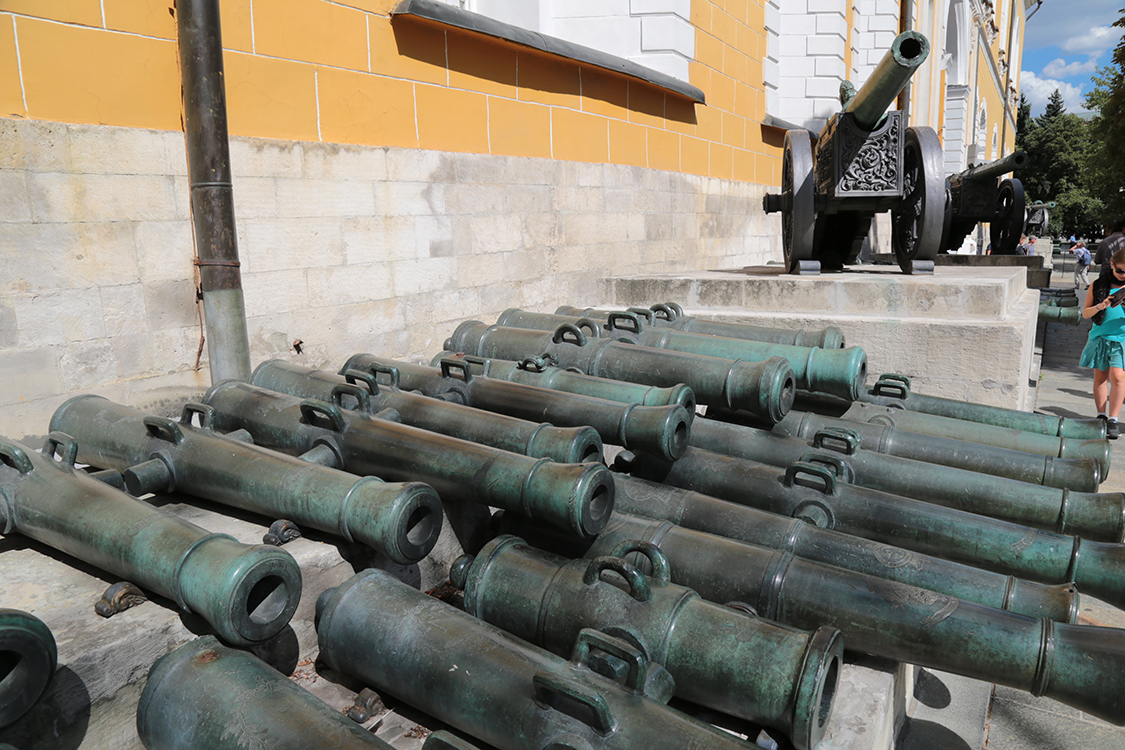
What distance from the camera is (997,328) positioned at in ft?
14.4

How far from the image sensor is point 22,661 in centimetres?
143

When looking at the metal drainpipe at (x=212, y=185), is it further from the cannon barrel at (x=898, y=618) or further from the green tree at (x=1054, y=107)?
the green tree at (x=1054, y=107)

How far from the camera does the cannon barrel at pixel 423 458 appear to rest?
2131 millimetres

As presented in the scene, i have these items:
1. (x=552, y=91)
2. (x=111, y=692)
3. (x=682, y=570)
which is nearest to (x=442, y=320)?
(x=552, y=91)

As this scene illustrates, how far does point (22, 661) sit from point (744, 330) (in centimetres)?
351

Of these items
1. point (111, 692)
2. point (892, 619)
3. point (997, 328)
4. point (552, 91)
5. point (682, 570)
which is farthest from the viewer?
point (552, 91)

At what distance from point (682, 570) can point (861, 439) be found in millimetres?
1435

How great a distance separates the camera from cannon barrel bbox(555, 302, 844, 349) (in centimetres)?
389

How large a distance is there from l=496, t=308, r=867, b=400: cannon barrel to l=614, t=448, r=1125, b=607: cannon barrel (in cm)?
59

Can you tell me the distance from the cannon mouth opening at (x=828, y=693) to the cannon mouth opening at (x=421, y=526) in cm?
105

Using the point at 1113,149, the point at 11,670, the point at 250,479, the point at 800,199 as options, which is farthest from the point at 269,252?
the point at 1113,149

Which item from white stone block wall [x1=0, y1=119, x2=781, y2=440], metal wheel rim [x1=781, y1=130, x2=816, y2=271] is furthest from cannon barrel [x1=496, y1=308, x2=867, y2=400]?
metal wheel rim [x1=781, y1=130, x2=816, y2=271]

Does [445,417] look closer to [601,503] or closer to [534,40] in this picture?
[601,503]

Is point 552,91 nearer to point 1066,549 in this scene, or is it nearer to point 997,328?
point 997,328
